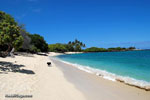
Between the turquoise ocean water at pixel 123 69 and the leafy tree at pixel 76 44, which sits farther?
the leafy tree at pixel 76 44

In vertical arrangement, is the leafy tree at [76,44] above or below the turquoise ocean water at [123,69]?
above

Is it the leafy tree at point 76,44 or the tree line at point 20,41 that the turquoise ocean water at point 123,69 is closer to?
the tree line at point 20,41

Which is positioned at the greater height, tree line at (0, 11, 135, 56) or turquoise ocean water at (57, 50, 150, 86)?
tree line at (0, 11, 135, 56)

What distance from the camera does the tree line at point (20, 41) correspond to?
8766mm

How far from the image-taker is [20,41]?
9070 mm

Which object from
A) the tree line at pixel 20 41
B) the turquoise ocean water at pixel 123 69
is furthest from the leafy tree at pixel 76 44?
the turquoise ocean water at pixel 123 69

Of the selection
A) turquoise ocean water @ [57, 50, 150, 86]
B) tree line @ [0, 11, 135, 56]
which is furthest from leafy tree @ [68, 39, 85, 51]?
turquoise ocean water @ [57, 50, 150, 86]

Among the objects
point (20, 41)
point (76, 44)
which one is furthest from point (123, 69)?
point (76, 44)

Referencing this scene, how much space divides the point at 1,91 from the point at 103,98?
411cm

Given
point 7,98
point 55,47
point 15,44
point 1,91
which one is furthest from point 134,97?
point 55,47

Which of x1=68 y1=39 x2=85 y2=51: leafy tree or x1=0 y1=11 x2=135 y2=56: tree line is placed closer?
x1=0 y1=11 x2=135 y2=56: tree line

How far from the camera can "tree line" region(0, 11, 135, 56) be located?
8766 mm

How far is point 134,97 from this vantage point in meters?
5.27

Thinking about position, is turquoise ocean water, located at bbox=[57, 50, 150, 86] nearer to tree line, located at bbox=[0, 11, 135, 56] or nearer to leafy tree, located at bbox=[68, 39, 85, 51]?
A: tree line, located at bbox=[0, 11, 135, 56]
